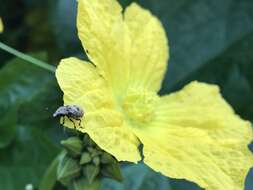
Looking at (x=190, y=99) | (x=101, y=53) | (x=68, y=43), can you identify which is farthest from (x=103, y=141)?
(x=68, y=43)

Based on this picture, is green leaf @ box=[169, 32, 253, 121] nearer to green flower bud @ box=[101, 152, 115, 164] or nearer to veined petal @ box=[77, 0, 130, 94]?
veined petal @ box=[77, 0, 130, 94]

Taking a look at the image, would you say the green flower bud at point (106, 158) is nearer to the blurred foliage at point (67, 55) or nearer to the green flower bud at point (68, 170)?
the green flower bud at point (68, 170)

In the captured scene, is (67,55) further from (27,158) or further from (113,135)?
(113,135)

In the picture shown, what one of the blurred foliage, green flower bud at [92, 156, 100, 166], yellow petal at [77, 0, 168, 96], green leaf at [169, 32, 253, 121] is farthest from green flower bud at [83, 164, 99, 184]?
green leaf at [169, 32, 253, 121]

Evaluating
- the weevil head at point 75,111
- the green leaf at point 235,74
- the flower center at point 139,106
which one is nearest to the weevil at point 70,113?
the weevil head at point 75,111

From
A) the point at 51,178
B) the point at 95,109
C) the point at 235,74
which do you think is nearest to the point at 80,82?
the point at 95,109

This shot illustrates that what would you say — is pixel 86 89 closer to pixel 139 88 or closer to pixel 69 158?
pixel 69 158

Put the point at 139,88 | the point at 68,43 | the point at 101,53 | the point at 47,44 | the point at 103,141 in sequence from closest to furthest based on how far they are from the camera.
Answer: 1. the point at 103,141
2. the point at 101,53
3. the point at 139,88
4. the point at 68,43
5. the point at 47,44
